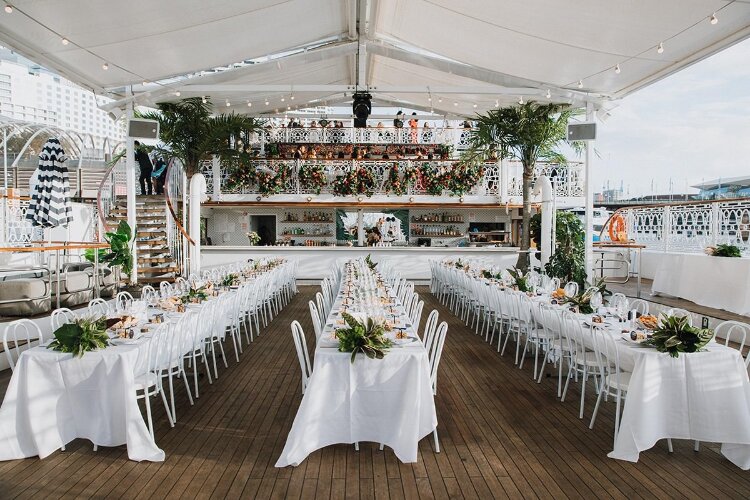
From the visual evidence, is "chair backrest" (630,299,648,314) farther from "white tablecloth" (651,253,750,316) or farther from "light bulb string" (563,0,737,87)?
"light bulb string" (563,0,737,87)

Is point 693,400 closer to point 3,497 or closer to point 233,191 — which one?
point 3,497

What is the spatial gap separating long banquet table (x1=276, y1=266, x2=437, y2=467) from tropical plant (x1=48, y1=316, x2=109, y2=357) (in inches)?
69.0

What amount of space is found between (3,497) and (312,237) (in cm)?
1561

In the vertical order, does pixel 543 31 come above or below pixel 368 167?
above

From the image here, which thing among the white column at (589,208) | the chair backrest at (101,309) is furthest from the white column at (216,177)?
the white column at (589,208)

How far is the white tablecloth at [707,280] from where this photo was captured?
8766 millimetres

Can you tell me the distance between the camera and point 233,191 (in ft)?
56.5

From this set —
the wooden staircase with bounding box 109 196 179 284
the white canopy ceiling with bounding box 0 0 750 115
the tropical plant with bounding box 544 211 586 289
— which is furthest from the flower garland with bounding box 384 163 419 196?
the wooden staircase with bounding box 109 196 179 284

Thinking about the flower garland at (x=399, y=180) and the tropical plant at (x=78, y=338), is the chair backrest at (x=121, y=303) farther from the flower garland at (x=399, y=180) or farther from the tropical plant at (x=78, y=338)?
the flower garland at (x=399, y=180)

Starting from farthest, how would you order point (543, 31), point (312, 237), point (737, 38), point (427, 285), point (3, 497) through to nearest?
point (312, 237)
point (427, 285)
point (543, 31)
point (737, 38)
point (3, 497)

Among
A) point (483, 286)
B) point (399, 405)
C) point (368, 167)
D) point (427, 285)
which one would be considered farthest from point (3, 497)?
point (368, 167)

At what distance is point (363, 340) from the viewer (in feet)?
13.8

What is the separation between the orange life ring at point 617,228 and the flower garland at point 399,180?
602 centimetres

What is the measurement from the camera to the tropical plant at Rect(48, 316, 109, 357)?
425cm
